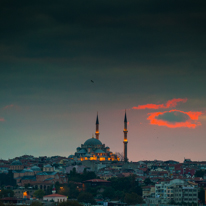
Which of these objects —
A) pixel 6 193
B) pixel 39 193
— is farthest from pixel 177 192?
pixel 6 193

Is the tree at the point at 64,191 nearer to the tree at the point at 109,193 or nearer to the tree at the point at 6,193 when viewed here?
the tree at the point at 109,193

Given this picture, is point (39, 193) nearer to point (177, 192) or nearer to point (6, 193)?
point (6, 193)

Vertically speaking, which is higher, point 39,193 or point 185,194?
point 39,193

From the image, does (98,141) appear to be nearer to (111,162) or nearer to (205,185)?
(111,162)

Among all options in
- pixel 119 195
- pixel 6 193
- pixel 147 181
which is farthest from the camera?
pixel 147 181

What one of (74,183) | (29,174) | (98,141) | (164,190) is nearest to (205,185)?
(164,190)

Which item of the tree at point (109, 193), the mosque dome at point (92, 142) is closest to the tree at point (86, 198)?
the tree at point (109, 193)
